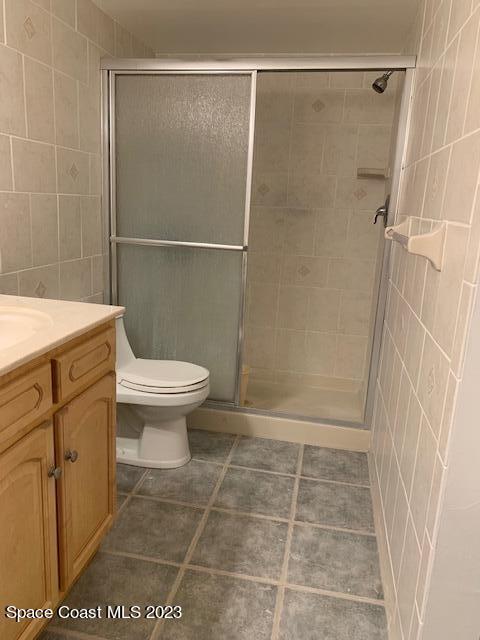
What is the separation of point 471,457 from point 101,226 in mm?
2109

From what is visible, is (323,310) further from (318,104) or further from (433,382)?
(433,382)

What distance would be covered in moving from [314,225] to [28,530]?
250 cm

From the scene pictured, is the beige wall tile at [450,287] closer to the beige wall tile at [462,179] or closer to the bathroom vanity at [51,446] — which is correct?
the beige wall tile at [462,179]

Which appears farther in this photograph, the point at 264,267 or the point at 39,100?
the point at 264,267

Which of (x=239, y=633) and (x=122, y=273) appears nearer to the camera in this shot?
(x=239, y=633)

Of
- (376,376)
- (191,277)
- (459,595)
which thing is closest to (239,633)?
(459,595)

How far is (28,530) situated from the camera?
3.94 feet

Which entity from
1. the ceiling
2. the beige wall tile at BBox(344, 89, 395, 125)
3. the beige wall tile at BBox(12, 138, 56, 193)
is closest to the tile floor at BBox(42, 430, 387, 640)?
the beige wall tile at BBox(12, 138, 56, 193)

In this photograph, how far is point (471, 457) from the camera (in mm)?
1065

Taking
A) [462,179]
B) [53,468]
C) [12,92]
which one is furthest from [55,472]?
[12,92]

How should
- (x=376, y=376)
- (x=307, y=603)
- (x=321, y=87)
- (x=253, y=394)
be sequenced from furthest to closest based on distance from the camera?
(x=253, y=394) → (x=321, y=87) → (x=376, y=376) → (x=307, y=603)

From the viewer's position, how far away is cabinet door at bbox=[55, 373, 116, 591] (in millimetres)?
1353

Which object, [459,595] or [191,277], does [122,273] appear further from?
[459,595]

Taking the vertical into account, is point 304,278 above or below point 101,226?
below
